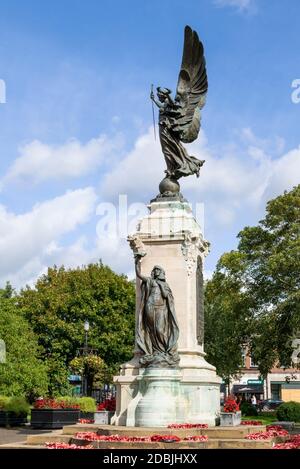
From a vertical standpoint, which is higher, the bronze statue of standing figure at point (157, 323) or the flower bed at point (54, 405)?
the bronze statue of standing figure at point (157, 323)

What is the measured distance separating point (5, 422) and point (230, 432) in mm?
17230

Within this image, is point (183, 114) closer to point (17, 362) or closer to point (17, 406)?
point (17, 406)

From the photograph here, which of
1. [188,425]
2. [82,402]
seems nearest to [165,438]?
[188,425]

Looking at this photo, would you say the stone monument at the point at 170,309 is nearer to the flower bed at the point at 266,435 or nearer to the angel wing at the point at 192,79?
the angel wing at the point at 192,79

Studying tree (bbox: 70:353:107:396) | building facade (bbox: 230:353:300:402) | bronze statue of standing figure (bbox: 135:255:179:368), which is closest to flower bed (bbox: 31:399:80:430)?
bronze statue of standing figure (bbox: 135:255:179:368)

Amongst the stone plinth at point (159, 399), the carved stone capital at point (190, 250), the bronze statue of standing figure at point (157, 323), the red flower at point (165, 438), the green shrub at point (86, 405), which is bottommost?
the green shrub at point (86, 405)

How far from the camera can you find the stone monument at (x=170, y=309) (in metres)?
15.8

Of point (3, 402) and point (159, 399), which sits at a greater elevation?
point (159, 399)

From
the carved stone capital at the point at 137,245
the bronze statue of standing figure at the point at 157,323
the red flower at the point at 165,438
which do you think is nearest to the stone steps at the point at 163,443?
the red flower at the point at 165,438

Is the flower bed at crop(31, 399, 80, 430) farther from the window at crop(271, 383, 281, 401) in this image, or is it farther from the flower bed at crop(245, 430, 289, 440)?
the window at crop(271, 383, 281, 401)

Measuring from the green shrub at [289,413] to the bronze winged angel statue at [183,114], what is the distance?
15311 millimetres

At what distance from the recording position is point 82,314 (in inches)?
1914

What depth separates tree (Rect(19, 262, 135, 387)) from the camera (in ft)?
157

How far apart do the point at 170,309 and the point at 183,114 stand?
20.0 ft
